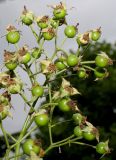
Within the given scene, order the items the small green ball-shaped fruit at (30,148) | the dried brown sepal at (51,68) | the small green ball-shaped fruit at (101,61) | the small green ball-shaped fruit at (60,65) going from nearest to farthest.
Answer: the small green ball-shaped fruit at (30,148) < the dried brown sepal at (51,68) < the small green ball-shaped fruit at (60,65) < the small green ball-shaped fruit at (101,61)

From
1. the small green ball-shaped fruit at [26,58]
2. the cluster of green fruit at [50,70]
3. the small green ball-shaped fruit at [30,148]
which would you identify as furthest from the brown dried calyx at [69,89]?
the small green ball-shaped fruit at [30,148]

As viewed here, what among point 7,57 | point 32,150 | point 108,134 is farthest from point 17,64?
point 108,134

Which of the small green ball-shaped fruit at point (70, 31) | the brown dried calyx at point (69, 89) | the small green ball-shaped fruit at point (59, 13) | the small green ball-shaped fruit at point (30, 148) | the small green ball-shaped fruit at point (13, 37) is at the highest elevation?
the small green ball-shaped fruit at point (59, 13)

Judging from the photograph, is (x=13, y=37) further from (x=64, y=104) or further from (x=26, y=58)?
(x=64, y=104)

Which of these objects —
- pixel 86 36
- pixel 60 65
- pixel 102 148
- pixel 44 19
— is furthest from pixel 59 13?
pixel 102 148

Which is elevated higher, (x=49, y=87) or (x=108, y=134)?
(x=49, y=87)

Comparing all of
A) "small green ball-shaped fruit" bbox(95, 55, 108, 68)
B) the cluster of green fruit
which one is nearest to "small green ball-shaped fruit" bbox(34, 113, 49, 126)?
the cluster of green fruit

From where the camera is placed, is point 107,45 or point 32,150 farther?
point 107,45

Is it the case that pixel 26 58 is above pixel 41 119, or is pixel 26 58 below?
above

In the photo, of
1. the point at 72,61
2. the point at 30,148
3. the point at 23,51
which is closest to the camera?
the point at 30,148

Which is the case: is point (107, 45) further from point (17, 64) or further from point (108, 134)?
point (17, 64)

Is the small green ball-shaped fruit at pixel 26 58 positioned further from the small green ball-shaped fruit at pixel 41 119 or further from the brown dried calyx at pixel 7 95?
the small green ball-shaped fruit at pixel 41 119
